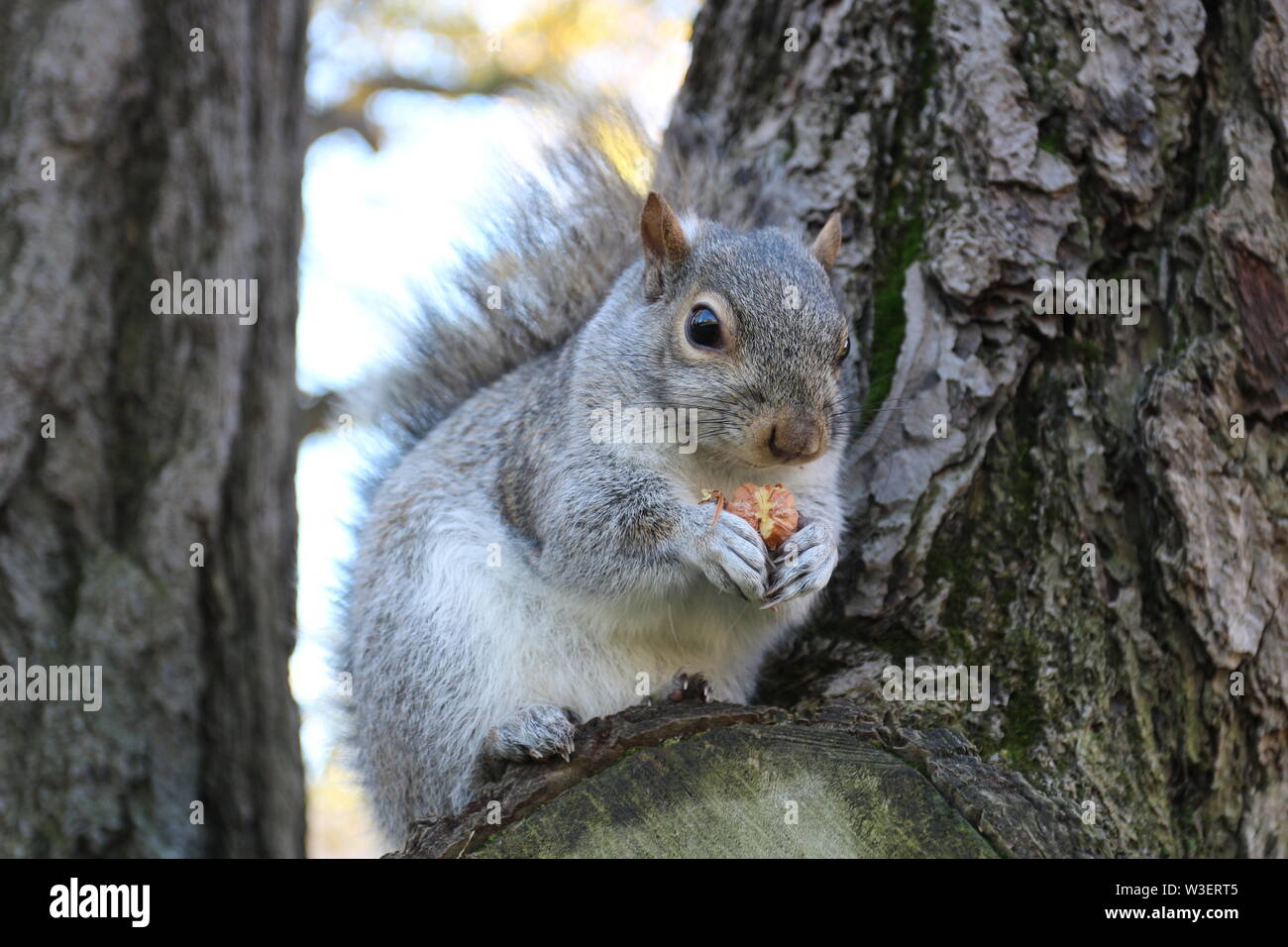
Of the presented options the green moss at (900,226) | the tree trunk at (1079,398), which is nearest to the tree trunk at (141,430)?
the tree trunk at (1079,398)

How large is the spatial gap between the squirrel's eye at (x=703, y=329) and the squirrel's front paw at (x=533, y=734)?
27.0 inches

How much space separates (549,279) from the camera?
8.95 feet

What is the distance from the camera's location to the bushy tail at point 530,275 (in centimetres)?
271

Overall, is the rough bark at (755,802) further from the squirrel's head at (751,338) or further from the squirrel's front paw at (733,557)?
the squirrel's head at (751,338)

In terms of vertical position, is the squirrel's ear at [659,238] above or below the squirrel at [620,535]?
above

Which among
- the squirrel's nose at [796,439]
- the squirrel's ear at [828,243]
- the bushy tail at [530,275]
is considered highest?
the bushy tail at [530,275]

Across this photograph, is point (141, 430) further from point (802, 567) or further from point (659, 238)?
point (802, 567)

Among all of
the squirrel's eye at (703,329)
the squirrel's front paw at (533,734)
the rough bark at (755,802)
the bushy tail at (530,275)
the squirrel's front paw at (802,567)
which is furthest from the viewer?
the bushy tail at (530,275)

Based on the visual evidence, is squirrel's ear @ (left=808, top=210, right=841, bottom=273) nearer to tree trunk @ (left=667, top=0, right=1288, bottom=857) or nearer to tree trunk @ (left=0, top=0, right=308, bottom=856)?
tree trunk @ (left=667, top=0, right=1288, bottom=857)

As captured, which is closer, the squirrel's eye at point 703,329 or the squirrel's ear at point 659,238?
the squirrel's eye at point 703,329

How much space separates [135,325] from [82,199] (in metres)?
0.26

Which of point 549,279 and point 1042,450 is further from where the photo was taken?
point 549,279
